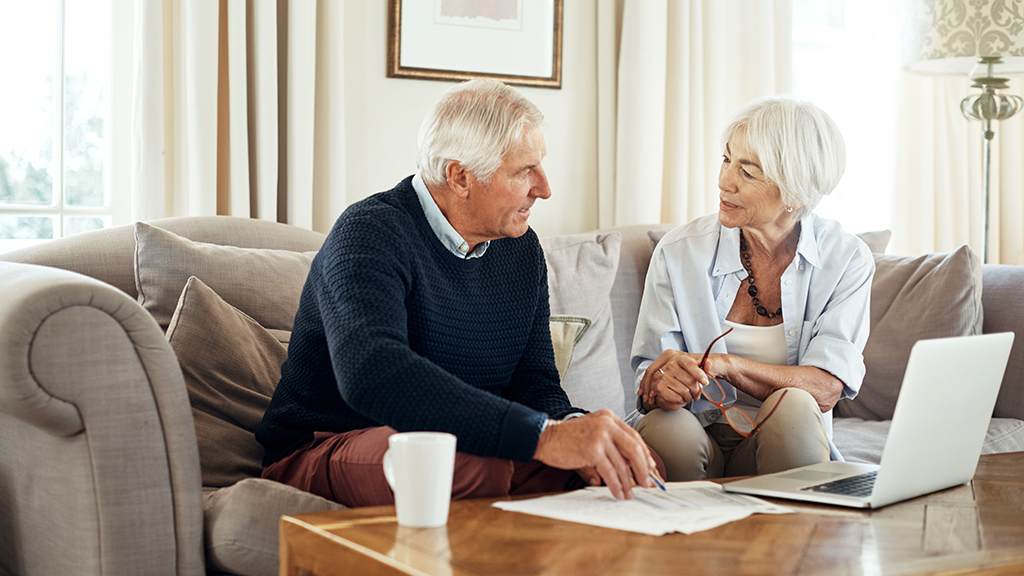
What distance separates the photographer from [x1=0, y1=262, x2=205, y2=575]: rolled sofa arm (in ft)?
3.83

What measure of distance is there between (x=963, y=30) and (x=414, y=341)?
223 cm

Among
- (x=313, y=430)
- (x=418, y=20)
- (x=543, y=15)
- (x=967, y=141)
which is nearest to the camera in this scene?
(x=313, y=430)

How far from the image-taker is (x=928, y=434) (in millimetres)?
1147

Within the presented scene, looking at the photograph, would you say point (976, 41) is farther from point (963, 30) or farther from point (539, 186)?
point (539, 186)

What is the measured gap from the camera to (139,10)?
219 centimetres

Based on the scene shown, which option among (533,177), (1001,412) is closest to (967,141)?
(1001,412)

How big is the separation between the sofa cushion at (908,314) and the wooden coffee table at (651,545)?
1231mm

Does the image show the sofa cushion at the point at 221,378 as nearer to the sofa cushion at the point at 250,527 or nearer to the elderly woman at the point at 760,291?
the sofa cushion at the point at 250,527

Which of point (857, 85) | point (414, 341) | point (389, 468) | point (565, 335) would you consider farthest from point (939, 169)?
point (389, 468)

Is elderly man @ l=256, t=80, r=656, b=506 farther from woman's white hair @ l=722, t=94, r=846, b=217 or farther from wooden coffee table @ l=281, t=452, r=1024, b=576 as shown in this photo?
woman's white hair @ l=722, t=94, r=846, b=217

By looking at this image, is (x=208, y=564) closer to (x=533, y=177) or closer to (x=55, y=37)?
(x=533, y=177)

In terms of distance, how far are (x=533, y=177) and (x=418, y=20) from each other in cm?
128

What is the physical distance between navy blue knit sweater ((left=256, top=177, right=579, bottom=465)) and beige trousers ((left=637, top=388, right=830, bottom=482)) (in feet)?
0.58

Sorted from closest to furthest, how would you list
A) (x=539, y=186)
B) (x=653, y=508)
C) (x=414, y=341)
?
1. (x=653, y=508)
2. (x=414, y=341)
3. (x=539, y=186)
